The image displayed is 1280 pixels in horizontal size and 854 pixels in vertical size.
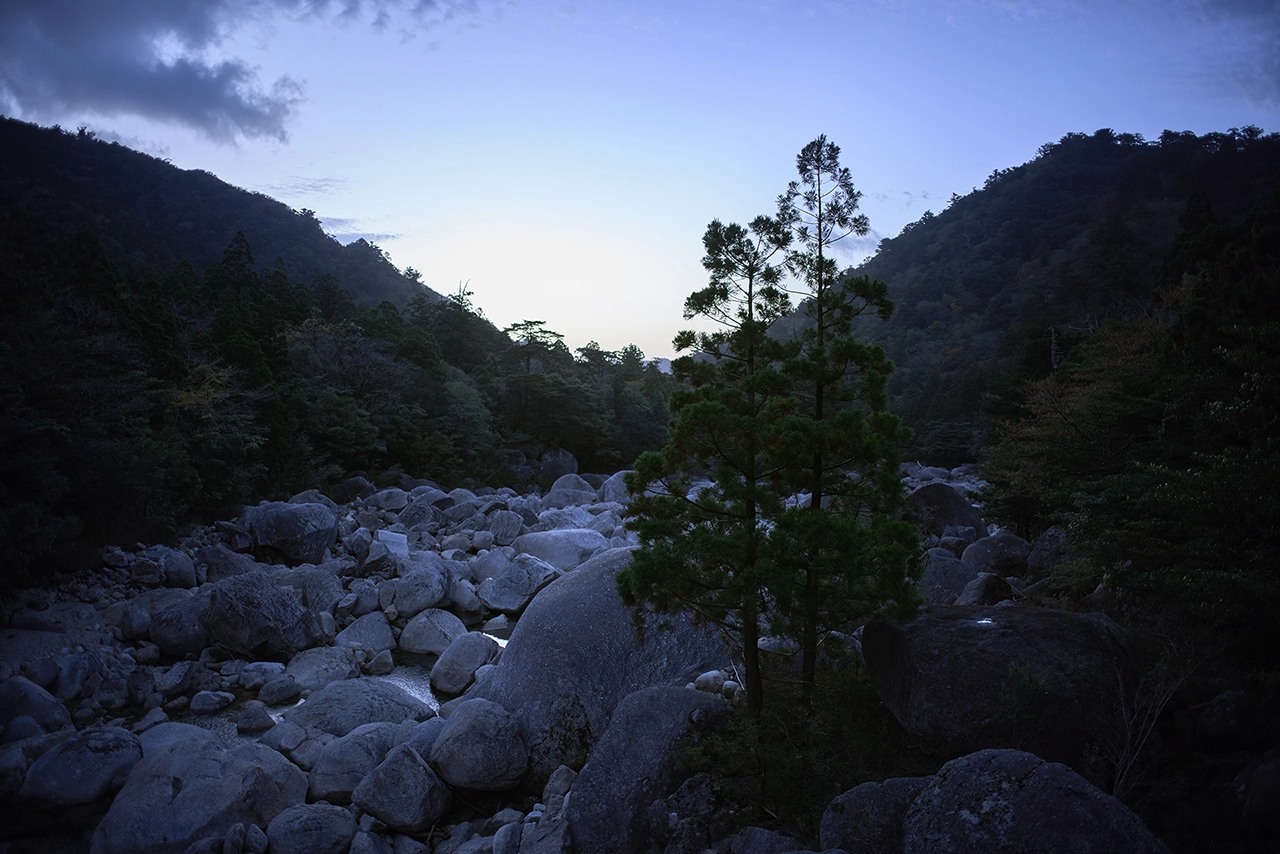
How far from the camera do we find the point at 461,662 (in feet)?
40.0

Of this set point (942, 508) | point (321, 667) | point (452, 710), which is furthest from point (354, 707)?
point (942, 508)

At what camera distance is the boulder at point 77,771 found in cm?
815

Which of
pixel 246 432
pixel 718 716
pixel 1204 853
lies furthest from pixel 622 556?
pixel 246 432

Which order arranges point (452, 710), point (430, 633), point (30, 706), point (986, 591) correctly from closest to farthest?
point (30, 706) → point (452, 710) → point (986, 591) → point (430, 633)

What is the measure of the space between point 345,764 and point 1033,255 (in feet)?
224

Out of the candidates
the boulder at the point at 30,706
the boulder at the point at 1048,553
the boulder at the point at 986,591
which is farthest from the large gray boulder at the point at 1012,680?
the boulder at the point at 30,706

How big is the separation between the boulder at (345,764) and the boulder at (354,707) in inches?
34.4

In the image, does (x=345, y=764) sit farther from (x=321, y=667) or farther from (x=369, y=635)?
(x=369, y=635)

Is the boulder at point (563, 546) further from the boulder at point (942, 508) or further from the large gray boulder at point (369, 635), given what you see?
the boulder at point (942, 508)

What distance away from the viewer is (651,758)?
6.88 m

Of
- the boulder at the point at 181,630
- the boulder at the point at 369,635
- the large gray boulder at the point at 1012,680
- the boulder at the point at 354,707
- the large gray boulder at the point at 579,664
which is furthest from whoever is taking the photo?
the boulder at the point at 369,635

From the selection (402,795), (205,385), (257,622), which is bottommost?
(402,795)

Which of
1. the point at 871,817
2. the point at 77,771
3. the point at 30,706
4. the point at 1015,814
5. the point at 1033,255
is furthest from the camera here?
the point at 1033,255

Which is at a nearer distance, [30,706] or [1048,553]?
[30,706]
